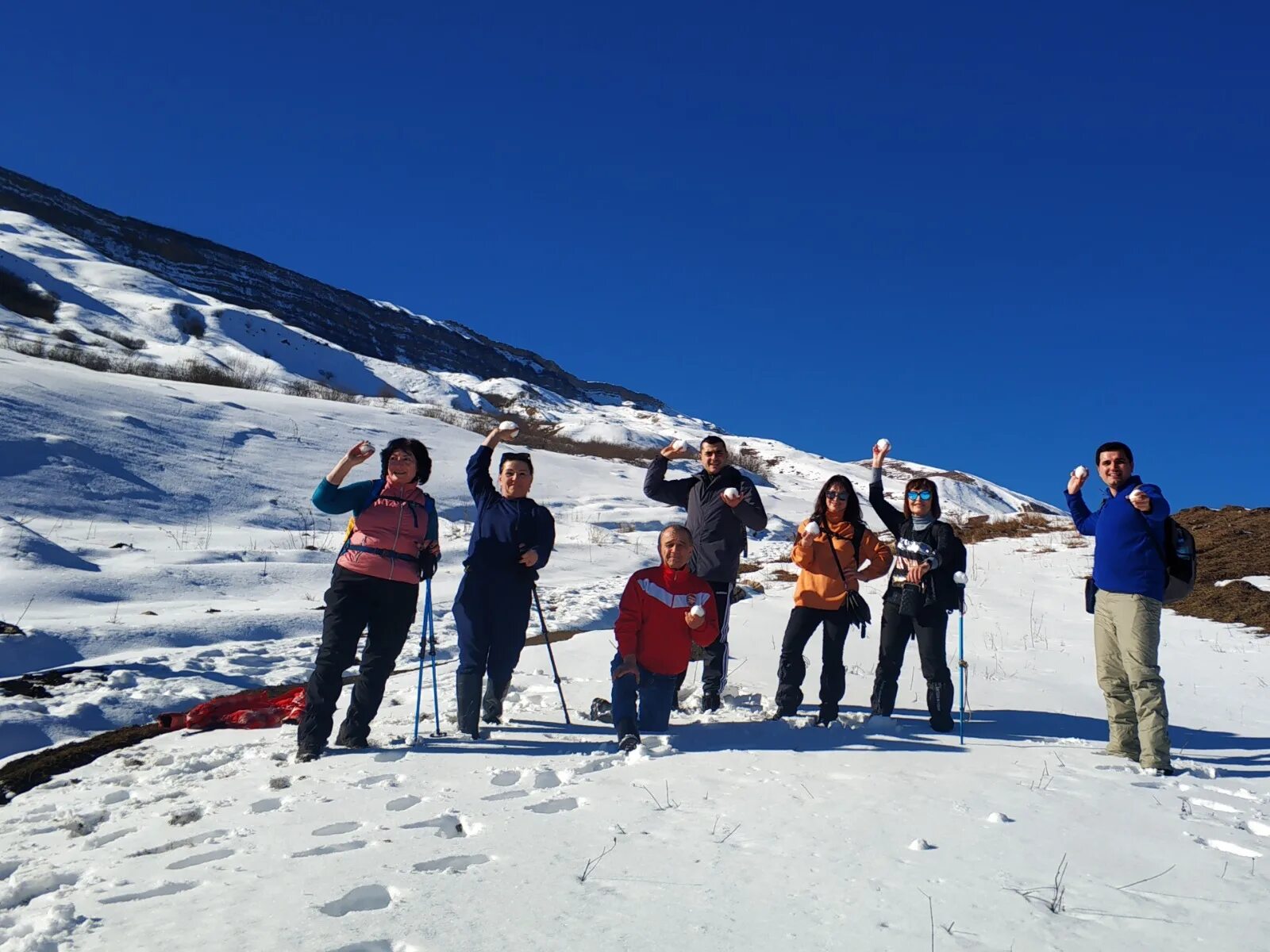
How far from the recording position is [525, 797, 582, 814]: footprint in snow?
136 inches

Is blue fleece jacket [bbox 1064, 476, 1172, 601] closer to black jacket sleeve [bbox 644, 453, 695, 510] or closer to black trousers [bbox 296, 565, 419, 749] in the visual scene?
black jacket sleeve [bbox 644, 453, 695, 510]

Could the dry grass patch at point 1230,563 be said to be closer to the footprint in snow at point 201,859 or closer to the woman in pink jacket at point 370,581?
the woman in pink jacket at point 370,581

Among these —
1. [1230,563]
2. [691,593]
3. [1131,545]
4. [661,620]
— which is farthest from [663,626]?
[1230,563]

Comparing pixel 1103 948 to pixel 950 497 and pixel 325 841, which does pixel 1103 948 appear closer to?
pixel 325 841

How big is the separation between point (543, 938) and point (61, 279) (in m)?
46.9

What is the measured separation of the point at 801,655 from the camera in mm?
5676

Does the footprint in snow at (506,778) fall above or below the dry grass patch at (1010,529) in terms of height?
below

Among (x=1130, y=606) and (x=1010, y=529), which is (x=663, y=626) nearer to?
(x=1130, y=606)

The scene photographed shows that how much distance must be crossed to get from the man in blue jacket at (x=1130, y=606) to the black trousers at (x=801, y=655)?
1.59 meters

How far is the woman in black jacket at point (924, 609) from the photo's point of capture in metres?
5.54

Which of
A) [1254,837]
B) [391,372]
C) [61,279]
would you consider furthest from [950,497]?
[61,279]

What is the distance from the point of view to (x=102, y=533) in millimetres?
10961

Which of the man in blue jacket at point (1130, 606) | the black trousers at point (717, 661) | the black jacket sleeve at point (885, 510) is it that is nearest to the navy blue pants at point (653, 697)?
the black trousers at point (717, 661)

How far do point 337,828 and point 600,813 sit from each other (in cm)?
108
